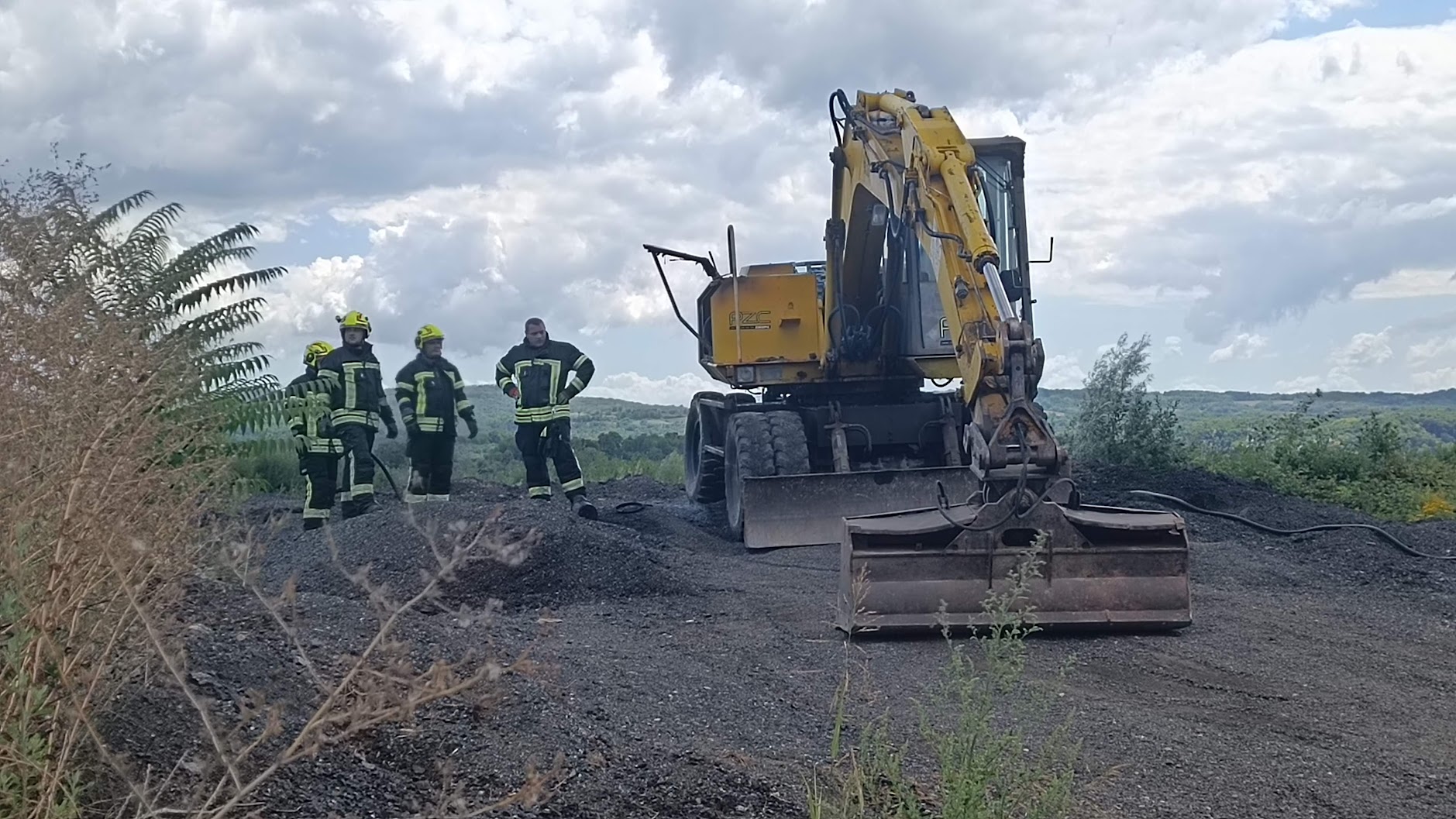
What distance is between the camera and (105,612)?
3.62m

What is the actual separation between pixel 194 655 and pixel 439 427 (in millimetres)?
8919

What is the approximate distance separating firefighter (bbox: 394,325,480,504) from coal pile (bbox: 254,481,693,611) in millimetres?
2740

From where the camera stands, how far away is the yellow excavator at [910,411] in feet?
25.8

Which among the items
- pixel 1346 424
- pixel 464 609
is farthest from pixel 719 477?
pixel 464 609

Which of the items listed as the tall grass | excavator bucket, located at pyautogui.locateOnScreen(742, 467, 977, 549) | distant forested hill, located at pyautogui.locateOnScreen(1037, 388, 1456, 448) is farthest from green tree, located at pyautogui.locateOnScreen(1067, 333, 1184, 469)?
the tall grass

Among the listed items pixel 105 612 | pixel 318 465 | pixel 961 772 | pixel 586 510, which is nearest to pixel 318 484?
pixel 318 465

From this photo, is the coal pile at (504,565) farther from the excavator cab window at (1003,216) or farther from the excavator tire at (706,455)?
the excavator tire at (706,455)

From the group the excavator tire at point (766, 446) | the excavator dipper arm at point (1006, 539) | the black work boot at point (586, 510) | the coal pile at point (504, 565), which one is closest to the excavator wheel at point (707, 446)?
the excavator tire at point (766, 446)

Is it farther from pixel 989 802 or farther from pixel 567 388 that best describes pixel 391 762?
pixel 567 388

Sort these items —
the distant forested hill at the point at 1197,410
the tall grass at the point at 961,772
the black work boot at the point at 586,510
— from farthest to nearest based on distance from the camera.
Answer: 1. the distant forested hill at the point at 1197,410
2. the black work boot at the point at 586,510
3. the tall grass at the point at 961,772

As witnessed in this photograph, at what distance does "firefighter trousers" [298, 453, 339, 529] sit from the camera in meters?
13.5

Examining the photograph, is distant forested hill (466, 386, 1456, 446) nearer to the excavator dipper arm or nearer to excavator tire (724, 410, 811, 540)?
excavator tire (724, 410, 811, 540)

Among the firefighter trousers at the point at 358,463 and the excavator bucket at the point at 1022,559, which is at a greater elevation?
the firefighter trousers at the point at 358,463

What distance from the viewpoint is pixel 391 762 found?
4559mm
